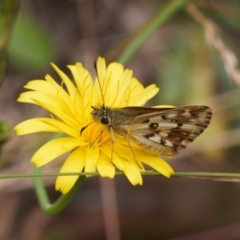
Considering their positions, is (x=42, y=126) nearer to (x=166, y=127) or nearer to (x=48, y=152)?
(x=48, y=152)

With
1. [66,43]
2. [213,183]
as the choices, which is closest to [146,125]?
[213,183]

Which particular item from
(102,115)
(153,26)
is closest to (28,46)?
(153,26)

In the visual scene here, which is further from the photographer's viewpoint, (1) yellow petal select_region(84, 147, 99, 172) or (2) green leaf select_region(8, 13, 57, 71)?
(2) green leaf select_region(8, 13, 57, 71)

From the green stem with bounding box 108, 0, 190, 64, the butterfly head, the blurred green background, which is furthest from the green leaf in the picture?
the butterfly head

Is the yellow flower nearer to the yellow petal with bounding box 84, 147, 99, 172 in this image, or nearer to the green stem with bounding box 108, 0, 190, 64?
the yellow petal with bounding box 84, 147, 99, 172

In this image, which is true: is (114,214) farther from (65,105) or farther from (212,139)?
(65,105)
